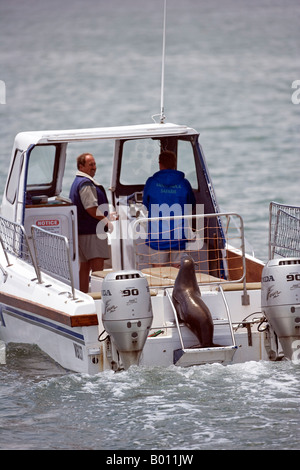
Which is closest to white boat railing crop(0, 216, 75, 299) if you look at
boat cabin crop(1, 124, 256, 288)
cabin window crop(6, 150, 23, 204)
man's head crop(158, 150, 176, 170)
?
boat cabin crop(1, 124, 256, 288)

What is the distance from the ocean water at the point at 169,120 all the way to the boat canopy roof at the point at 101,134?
1.91 meters

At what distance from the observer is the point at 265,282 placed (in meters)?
8.33

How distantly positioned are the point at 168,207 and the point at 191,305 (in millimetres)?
1496

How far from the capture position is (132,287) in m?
7.99

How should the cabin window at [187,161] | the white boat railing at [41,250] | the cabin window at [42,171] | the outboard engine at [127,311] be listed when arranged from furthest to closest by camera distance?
the cabin window at [42,171] < the cabin window at [187,161] < the white boat railing at [41,250] < the outboard engine at [127,311]

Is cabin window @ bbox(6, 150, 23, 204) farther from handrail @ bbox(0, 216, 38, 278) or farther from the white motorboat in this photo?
handrail @ bbox(0, 216, 38, 278)

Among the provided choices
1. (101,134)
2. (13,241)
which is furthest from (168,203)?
(13,241)

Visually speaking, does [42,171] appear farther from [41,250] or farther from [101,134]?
[41,250]

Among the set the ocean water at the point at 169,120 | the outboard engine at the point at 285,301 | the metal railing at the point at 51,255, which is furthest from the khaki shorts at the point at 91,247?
the outboard engine at the point at 285,301

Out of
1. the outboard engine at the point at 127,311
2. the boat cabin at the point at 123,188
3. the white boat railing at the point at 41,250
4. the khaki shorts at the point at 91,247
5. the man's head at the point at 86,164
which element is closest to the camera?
the outboard engine at the point at 127,311

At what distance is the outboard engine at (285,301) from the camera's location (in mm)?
8188

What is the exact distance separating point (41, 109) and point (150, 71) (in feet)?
50.9

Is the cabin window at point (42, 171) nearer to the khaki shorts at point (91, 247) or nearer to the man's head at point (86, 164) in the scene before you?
the man's head at point (86, 164)
